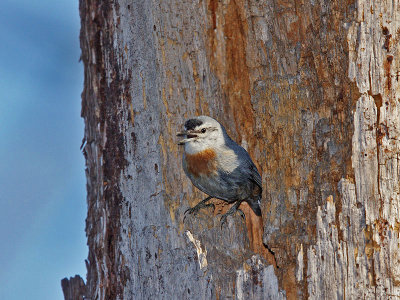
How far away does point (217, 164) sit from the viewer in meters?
4.67

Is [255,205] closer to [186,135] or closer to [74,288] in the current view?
[186,135]

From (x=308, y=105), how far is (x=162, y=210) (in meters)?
1.40

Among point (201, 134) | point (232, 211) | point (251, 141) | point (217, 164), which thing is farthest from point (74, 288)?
point (251, 141)

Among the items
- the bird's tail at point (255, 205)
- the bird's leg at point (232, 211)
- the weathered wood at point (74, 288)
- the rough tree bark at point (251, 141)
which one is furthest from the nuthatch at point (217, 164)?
the weathered wood at point (74, 288)

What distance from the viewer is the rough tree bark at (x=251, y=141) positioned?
3.16 m

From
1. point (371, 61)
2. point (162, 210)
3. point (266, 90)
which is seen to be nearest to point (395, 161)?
point (371, 61)

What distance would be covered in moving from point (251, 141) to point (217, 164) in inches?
17.6

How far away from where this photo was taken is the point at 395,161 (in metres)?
3.13

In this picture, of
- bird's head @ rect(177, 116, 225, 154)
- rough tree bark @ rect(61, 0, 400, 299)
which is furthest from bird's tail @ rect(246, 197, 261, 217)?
bird's head @ rect(177, 116, 225, 154)

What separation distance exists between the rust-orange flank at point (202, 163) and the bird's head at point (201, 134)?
5 centimetres

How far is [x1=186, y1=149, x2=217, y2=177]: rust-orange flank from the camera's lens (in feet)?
14.7

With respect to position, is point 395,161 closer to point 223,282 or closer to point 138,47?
point 223,282

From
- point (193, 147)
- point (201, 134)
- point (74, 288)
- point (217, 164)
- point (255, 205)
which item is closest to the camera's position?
point (201, 134)

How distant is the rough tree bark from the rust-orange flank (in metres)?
0.16
